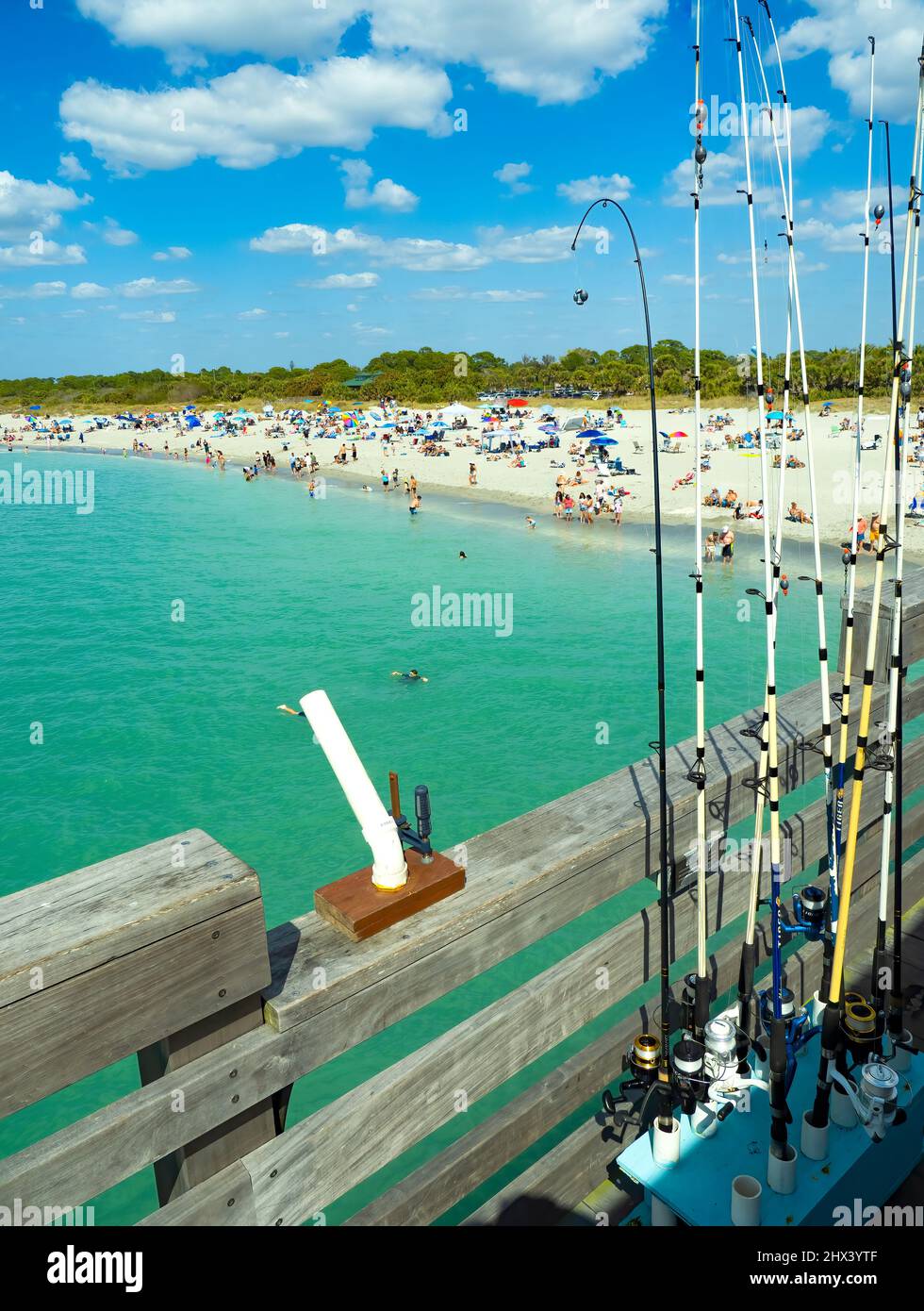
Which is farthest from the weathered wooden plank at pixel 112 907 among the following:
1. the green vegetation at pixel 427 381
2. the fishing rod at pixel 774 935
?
the green vegetation at pixel 427 381

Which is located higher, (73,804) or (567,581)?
(567,581)

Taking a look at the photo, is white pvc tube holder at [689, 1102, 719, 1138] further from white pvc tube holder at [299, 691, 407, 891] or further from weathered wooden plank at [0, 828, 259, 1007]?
weathered wooden plank at [0, 828, 259, 1007]

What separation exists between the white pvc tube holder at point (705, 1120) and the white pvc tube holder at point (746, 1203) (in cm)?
33

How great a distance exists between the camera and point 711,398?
6656cm

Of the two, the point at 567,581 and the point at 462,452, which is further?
the point at 462,452

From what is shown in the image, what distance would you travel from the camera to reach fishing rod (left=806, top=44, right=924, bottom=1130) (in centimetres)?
326

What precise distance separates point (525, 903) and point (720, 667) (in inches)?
828

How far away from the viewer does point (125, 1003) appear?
1.85m

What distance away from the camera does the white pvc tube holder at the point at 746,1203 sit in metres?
2.92

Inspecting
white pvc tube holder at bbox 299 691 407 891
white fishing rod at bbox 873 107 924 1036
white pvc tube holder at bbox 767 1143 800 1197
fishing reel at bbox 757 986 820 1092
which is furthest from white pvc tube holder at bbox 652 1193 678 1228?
white pvc tube holder at bbox 299 691 407 891

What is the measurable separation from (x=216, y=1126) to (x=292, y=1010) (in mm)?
346

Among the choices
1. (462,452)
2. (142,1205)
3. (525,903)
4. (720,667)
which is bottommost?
(142,1205)
